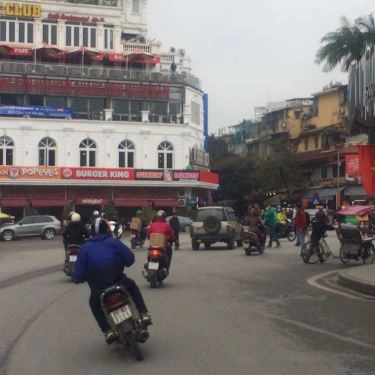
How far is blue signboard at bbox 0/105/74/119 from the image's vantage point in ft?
204

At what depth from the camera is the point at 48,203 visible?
207 feet

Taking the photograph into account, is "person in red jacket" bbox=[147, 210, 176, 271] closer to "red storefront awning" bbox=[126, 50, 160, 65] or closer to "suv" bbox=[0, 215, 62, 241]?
"suv" bbox=[0, 215, 62, 241]

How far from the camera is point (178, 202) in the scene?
66.6 metres

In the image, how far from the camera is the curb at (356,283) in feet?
46.8

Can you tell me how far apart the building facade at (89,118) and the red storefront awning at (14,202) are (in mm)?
86

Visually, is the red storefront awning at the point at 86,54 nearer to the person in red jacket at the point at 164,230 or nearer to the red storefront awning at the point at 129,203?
the red storefront awning at the point at 129,203

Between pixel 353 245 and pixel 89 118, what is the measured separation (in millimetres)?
47637

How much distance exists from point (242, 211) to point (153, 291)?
214 ft

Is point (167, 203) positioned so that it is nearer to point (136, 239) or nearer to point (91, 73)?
point (91, 73)

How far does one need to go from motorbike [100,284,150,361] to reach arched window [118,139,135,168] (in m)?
57.9

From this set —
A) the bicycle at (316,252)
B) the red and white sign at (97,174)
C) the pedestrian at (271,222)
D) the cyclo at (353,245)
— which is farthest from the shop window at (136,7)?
the cyclo at (353,245)

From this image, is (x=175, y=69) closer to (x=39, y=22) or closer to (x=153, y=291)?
(x=39, y=22)

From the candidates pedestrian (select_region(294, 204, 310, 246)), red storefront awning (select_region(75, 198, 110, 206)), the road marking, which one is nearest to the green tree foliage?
pedestrian (select_region(294, 204, 310, 246))

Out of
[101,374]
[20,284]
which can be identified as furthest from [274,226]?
[101,374]
